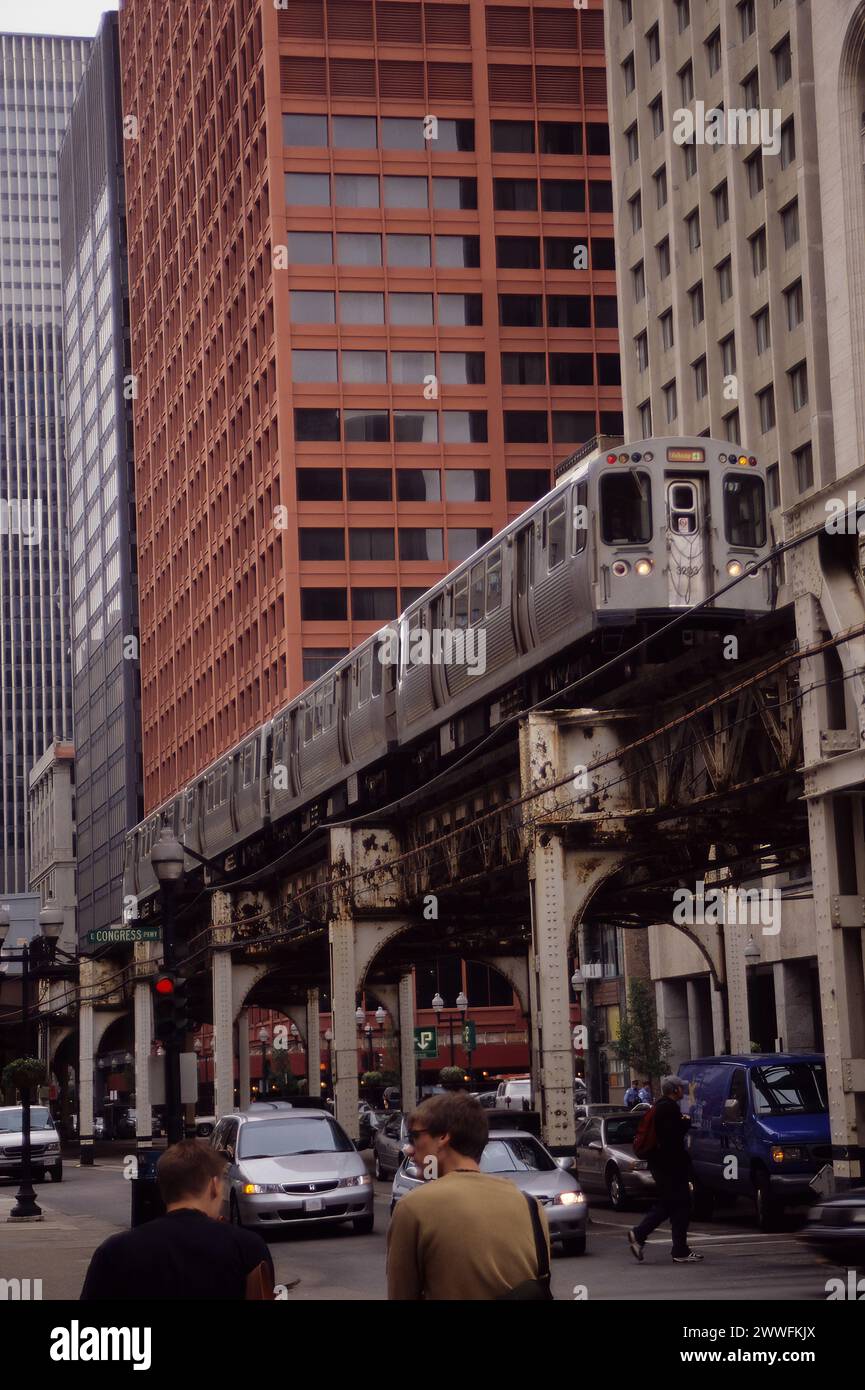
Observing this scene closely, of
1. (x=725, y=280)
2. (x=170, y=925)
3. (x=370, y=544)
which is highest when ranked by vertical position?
(x=725, y=280)

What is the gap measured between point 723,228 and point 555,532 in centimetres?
4006

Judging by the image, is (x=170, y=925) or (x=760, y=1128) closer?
(x=760, y=1128)

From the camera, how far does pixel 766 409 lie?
198 feet

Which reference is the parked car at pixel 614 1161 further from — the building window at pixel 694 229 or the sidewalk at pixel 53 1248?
the building window at pixel 694 229

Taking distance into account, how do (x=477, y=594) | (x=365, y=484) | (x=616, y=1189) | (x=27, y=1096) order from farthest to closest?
(x=365, y=484), (x=27, y=1096), (x=477, y=594), (x=616, y=1189)

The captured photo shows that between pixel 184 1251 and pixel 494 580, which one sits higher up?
pixel 494 580

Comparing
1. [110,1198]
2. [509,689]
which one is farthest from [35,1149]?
[509,689]

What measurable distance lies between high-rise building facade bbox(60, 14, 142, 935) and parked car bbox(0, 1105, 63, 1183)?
71191mm

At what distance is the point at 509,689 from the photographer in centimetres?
2825

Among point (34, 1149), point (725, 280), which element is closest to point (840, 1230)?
point (34, 1149)

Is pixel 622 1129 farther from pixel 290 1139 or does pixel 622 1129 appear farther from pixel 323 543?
pixel 323 543

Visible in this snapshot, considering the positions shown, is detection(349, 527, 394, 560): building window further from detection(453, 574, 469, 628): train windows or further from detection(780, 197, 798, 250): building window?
detection(453, 574, 469, 628): train windows

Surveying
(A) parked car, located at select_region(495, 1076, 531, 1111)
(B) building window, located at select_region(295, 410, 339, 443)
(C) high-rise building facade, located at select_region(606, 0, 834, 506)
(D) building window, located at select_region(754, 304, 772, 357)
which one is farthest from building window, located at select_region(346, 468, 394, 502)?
(A) parked car, located at select_region(495, 1076, 531, 1111)

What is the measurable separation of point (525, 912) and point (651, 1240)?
17996 mm
